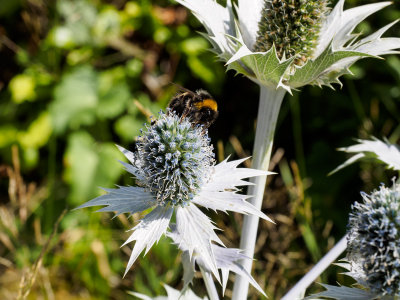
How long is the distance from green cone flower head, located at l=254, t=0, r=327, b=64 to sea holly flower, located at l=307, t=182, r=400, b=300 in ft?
1.71

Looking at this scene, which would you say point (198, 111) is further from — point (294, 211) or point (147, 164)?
point (294, 211)

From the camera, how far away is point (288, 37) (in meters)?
1.31

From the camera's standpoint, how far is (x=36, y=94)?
111 inches

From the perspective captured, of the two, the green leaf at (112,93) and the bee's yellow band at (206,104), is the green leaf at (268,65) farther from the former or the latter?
the green leaf at (112,93)

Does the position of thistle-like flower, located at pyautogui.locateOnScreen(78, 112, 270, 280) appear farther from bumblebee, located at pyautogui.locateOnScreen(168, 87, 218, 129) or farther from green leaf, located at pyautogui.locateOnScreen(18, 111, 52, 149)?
green leaf, located at pyautogui.locateOnScreen(18, 111, 52, 149)

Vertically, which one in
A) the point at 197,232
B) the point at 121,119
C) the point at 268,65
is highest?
the point at 268,65

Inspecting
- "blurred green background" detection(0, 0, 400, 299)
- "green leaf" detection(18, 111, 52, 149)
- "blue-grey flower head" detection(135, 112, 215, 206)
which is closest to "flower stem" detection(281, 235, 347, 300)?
"blue-grey flower head" detection(135, 112, 215, 206)

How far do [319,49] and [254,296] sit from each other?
1149 millimetres

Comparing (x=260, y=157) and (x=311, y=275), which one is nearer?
(x=311, y=275)

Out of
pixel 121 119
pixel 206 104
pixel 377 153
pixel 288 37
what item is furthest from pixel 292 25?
pixel 121 119

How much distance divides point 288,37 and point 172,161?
537 millimetres

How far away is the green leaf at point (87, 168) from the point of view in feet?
8.46

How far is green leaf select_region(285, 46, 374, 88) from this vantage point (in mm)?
1101

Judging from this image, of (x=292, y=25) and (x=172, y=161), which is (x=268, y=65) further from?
(x=172, y=161)
